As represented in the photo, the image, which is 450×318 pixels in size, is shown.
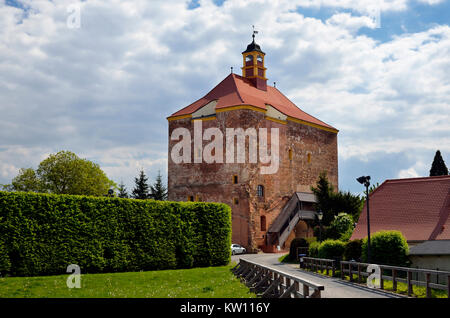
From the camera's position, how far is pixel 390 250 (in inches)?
944

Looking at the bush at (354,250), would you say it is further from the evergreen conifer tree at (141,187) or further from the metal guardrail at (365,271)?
the evergreen conifer tree at (141,187)

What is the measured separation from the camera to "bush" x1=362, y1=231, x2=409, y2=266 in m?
23.7

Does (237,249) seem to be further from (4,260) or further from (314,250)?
(4,260)

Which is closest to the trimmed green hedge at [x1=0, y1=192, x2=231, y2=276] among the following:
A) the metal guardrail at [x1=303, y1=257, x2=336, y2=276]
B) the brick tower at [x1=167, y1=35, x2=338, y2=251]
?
the metal guardrail at [x1=303, y1=257, x2=336, y2=276]

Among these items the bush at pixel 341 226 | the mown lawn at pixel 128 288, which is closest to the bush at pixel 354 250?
the mown lawn at pixel 128 288

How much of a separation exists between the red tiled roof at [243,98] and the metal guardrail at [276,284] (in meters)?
31.9

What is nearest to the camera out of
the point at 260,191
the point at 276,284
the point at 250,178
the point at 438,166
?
the point at 276,284

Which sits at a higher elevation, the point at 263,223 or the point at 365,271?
the point at 263,223

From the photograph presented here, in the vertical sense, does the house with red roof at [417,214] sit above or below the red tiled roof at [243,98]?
below

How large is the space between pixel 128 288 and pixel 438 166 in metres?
47.6

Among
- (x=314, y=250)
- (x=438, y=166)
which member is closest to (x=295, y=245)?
(x=314, y=250)

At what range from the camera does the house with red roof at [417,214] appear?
1017 inches

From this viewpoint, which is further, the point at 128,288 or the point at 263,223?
the point at 263,223
